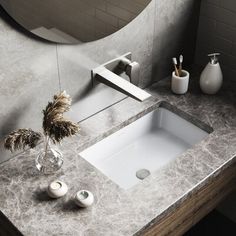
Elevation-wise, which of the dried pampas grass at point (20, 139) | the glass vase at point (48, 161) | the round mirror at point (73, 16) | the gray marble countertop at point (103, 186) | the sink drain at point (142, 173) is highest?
the round mirror at point (73, 16)

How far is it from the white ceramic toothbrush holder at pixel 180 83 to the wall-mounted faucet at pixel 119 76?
0.62 feet

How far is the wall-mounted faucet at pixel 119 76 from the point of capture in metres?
1.81

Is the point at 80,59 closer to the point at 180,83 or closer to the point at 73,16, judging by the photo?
the point at 73,16

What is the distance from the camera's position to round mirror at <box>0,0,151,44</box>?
1533 millimetres

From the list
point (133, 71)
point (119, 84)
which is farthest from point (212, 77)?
point (119, 84)

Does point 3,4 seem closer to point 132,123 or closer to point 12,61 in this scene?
point 12,61

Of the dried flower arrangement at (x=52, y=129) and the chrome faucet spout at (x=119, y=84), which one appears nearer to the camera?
the dried flower arrangement at (x=52, y=129)

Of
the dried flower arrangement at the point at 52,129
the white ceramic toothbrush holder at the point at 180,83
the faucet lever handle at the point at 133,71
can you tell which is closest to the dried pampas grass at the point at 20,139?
the dried flower arrangement at the point at 52,129

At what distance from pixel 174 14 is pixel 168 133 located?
0.54 m

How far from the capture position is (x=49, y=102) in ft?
5.74

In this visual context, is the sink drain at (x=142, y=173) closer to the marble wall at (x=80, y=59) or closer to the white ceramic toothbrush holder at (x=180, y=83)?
the marble wall at (x=80, y=59)

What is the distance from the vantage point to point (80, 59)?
5.96 feet

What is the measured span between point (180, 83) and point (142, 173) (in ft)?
1.54

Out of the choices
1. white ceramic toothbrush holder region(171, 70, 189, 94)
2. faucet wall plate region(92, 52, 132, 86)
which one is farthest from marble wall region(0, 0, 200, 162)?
white ceramic toothbrush holder region(171, 70, 189, 94)
